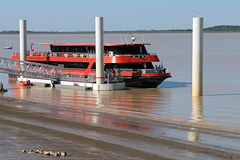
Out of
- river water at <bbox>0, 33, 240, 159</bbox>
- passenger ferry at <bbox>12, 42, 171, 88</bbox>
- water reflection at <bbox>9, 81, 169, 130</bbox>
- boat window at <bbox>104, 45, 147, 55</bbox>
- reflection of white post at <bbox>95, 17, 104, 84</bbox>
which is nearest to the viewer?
river water at <bbox>0, 33, 240, 159</bbox>

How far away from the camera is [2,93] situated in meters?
36.1

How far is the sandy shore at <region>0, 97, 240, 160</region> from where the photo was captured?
53.8 ft

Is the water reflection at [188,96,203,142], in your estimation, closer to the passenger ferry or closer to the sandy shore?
the sandy shore

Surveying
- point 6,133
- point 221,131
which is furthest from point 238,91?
point 6,133

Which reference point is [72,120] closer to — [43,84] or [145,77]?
[145,77]

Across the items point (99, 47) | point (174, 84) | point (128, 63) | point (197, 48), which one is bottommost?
point (174, 84)

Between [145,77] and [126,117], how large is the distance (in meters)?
14.7

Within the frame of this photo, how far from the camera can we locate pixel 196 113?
25.6 meters

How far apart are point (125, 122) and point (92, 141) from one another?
434 centimetres

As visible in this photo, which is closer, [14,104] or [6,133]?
[6,133]

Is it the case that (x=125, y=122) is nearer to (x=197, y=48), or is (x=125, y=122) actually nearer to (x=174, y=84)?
(x=197, y=48)

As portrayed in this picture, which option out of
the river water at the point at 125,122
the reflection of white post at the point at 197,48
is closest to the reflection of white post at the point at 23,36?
the river water at the point at 125,122

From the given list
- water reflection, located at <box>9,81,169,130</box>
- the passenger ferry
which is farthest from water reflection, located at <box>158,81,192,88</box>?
water reflection, located at <box>9,81,169,130</box>

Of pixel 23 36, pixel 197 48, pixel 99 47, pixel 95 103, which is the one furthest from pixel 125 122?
pixel 23 36
